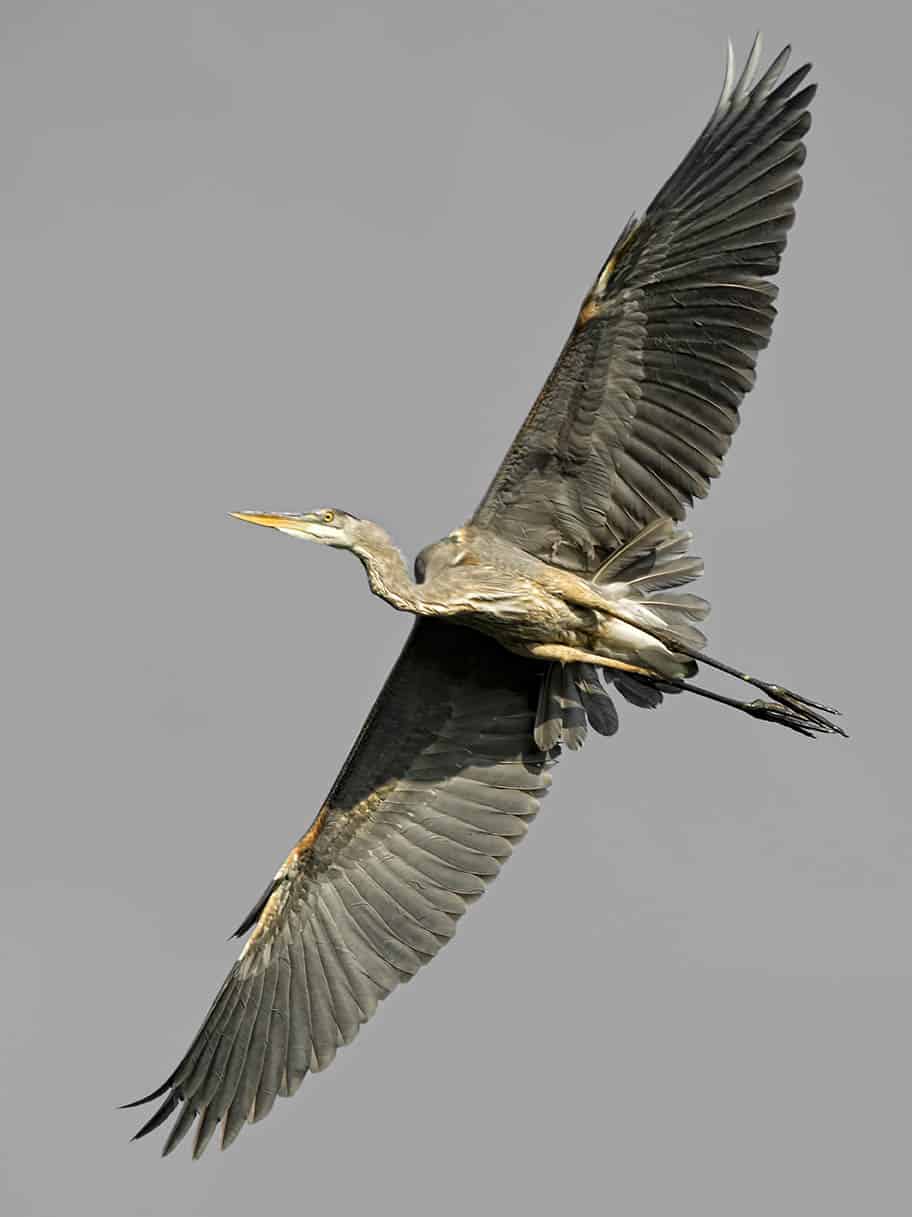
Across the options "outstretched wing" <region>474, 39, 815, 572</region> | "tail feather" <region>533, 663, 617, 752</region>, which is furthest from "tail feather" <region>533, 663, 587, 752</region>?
"outstretched wing" <region>474, 39, 815, 572</region>

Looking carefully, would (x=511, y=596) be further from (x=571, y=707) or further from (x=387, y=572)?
(x=571, y=707)

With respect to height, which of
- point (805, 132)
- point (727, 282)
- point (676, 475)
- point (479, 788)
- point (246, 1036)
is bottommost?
point (246, 1036)

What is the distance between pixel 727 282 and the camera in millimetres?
12906

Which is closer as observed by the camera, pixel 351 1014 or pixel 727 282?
pixel 727 282

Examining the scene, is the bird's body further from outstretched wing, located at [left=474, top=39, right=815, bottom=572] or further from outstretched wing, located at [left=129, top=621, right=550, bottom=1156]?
outstretched wing, located at [left=129, top=621, right=550, bottom=1156]

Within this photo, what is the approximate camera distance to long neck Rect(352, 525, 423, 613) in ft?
43.4

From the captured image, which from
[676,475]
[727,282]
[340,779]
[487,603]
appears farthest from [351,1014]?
[727,282]

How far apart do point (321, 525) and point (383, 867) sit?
247cm

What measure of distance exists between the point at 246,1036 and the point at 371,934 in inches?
39.3

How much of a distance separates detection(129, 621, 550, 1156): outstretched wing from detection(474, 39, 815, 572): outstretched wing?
1.50 meters

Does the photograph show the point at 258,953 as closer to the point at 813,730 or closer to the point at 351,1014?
the point at 351,1014

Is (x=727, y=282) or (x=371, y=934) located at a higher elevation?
(x=727, y=282)

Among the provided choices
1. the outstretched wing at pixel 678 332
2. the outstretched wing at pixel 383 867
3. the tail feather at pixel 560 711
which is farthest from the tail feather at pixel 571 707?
the outstretched wing at pixel 678 332

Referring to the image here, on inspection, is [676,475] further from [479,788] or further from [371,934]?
[371,934]
